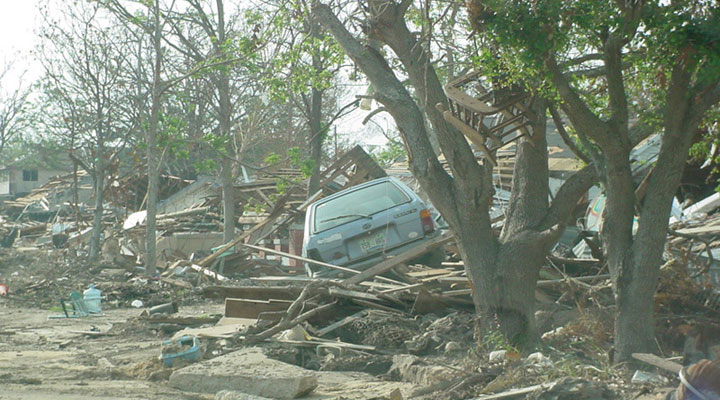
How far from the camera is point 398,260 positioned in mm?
10664

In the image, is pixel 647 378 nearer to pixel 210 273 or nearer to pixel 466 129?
pixel 466 129

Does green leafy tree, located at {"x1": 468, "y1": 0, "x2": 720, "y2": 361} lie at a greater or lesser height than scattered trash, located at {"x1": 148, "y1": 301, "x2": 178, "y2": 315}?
greater

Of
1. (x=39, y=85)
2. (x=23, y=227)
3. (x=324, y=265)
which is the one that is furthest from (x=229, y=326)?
(x=23, y=227)

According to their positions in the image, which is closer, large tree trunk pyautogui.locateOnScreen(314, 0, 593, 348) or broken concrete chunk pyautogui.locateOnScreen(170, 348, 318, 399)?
broken concrete chunk pyautogui.locateOnScreen(170, 348, 318, 399)

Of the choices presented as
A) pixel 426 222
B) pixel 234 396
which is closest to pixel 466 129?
pixel 234 396

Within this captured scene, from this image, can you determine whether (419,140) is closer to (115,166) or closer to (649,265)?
(649,265)

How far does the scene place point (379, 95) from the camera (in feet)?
26.1

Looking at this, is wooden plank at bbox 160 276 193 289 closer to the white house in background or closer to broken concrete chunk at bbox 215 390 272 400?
broken concrete chunk at bbox 215 390 272 400

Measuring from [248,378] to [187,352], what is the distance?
1.54 meters

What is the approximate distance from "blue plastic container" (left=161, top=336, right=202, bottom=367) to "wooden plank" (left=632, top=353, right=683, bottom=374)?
170 inches

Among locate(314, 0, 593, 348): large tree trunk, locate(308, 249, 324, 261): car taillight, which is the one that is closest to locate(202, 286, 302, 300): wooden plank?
locate(308, 249, 324, 261): car taillight

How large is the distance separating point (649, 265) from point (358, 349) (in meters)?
3.24

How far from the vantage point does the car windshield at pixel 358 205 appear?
12.0 m

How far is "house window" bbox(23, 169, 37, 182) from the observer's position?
7618 cm
